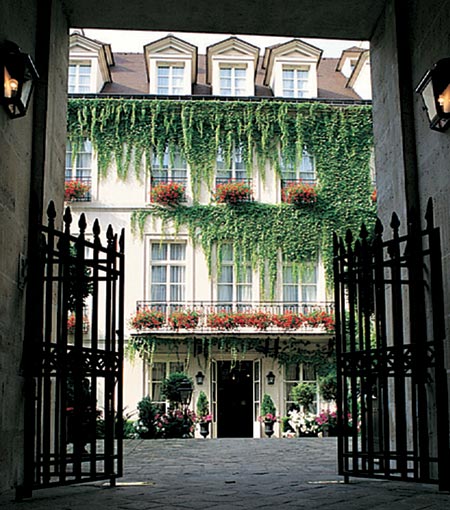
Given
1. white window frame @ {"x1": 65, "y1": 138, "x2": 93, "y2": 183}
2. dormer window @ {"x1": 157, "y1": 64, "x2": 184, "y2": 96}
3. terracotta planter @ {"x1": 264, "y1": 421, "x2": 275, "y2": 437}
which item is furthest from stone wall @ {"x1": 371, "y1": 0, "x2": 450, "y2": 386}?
dormer window @ {"x1": 157, "y1": 64, "x2": 184, "y2": 96}

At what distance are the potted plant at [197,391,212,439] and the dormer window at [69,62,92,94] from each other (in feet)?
29.6

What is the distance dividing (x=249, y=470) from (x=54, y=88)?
13.5 ft

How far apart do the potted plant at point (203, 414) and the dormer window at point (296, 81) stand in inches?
346

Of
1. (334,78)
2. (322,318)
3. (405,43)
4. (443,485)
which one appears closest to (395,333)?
(443,485)

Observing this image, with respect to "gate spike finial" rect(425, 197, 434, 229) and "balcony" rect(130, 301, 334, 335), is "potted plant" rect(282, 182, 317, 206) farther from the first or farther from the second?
"gate spike finial" rect(425, 197, 434, 229)

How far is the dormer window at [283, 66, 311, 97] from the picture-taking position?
22172 mm

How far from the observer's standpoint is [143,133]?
2152cm

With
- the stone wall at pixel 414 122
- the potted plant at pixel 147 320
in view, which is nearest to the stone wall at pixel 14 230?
the stone wall at pixel 414 122

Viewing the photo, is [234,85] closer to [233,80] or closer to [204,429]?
[233,80]

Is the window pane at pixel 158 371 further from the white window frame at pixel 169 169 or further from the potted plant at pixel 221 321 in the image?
the white window frame at pixel 169 169

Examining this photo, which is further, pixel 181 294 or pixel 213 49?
pixel 213 49

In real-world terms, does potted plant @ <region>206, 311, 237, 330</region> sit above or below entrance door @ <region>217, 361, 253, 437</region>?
above

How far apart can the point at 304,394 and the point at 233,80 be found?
9034 mm

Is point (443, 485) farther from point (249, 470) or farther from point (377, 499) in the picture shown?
point (249, 470)
